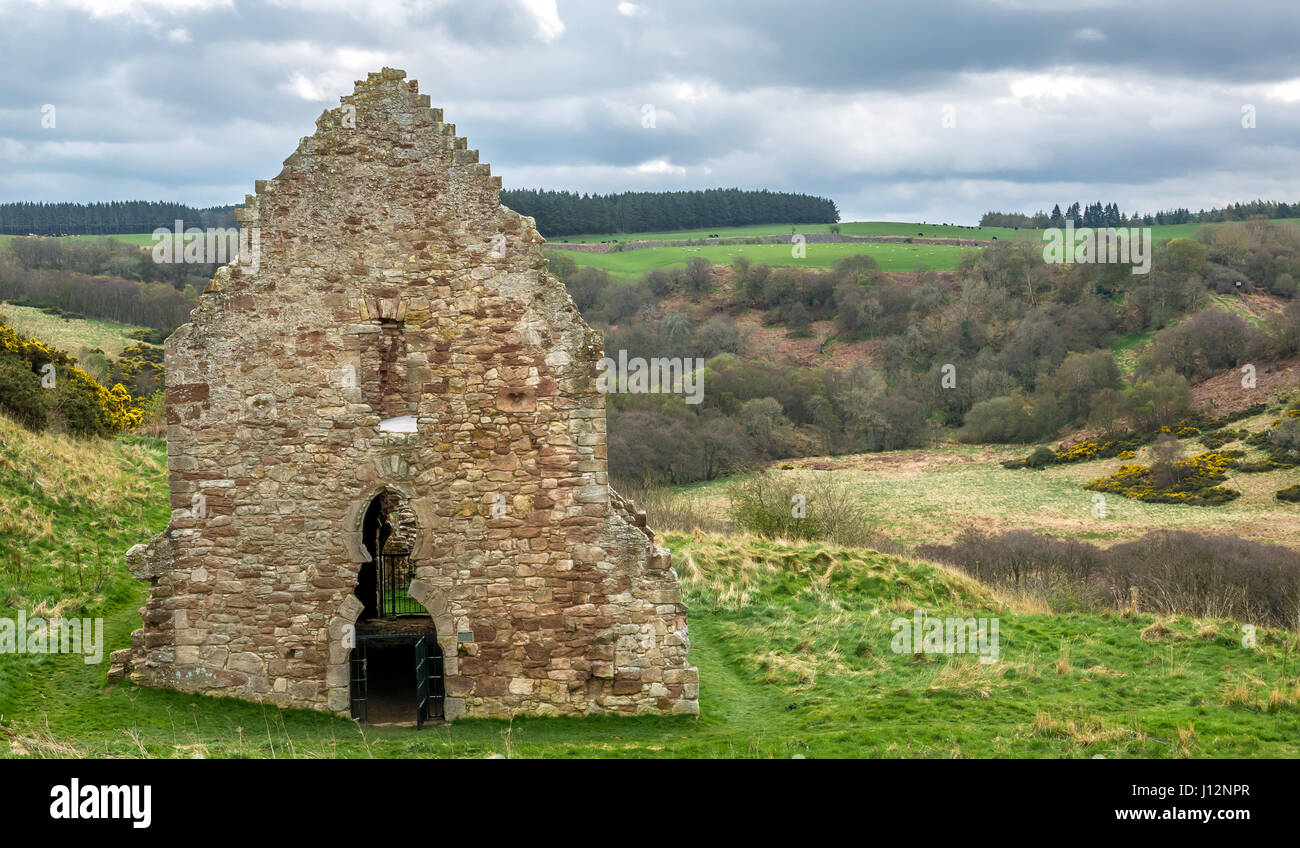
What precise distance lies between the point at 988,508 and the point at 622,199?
272 feet

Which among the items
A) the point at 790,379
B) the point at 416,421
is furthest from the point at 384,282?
the point at 790,379

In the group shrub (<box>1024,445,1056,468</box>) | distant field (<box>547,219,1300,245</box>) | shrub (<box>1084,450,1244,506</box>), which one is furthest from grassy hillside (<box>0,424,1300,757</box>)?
distant field (<box>547,219,1300,245</box>)

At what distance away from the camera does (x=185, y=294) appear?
62.5 m

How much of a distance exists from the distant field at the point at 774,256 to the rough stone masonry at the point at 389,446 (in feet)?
249

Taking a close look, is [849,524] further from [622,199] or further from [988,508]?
[622,199]

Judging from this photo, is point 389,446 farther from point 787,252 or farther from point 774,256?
point 787,252

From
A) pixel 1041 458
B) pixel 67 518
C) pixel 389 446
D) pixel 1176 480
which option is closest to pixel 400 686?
pixel 389 446

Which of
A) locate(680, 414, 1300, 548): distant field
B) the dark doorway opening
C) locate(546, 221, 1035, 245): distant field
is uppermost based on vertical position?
locate(546, 221, 1035, 245): distant field

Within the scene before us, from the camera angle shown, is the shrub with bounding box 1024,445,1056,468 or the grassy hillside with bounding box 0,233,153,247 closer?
the shrub with bounding box 1024,445,1056,468

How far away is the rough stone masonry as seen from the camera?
11836mm

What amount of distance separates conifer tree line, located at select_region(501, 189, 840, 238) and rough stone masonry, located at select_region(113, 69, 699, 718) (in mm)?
83426

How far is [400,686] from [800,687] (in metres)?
5.78

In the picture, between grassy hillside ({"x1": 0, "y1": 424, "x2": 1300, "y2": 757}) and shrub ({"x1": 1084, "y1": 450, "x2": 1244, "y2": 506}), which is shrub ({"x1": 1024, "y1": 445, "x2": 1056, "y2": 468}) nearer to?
shrub ({"x1": 1084, "y1": 450, "x2": 1244, "y2": 506})

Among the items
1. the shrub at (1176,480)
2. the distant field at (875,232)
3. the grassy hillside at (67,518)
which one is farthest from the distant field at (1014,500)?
the distant field at (875,232)
